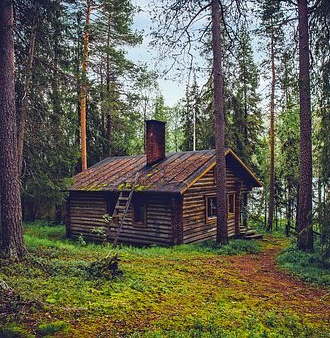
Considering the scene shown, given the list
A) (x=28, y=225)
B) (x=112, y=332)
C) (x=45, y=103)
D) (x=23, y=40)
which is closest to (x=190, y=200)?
(x=45, y=103)

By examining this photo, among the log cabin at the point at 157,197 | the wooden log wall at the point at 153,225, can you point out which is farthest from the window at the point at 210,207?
the wooden log wall at the point at 153,225

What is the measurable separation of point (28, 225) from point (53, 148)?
38.4ft

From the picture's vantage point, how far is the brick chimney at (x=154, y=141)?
1773 cm

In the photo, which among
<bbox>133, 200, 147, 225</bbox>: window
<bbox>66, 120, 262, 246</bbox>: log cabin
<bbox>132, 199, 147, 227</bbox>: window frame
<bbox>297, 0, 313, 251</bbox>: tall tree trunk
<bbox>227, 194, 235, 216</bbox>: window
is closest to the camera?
<bbox>297, 0, 313, 251</bbox>: tall tree trunk

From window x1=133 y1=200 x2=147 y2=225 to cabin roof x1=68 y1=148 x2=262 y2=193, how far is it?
111 centimetres

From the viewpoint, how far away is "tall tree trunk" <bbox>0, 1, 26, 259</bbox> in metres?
8.41

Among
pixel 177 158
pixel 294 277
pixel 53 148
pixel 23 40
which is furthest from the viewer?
pixel 177 158

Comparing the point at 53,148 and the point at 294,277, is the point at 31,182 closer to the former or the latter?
the point at 53,148

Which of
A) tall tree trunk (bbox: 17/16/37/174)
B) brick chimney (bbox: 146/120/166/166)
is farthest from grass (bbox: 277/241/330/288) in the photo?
tall tree trunk (bbox: 17/16/37/174)

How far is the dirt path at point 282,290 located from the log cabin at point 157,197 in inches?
170

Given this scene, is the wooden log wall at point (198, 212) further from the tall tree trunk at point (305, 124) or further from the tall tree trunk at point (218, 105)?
the tall tree trunk at point (305, 124)

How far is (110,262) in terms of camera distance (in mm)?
7770

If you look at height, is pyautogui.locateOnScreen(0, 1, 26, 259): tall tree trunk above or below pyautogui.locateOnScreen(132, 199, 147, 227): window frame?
above

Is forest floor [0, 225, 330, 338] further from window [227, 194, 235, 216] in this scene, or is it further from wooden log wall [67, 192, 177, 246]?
window [227, 194, 235, 216]
